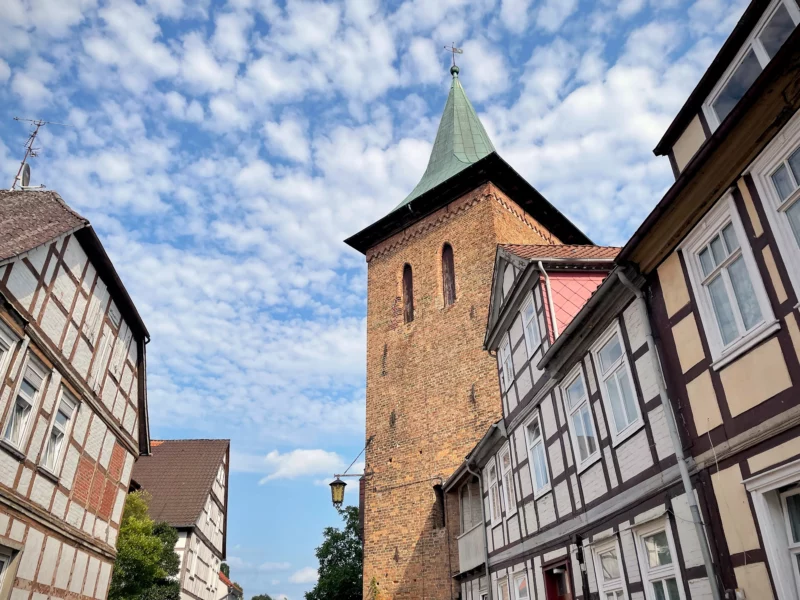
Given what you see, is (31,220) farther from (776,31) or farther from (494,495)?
(776,31)

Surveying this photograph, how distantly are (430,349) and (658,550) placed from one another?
13539 millimetres

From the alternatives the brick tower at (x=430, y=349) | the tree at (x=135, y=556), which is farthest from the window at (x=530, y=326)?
the tree at (x=135, y=556)

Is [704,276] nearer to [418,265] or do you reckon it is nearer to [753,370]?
[753,370]

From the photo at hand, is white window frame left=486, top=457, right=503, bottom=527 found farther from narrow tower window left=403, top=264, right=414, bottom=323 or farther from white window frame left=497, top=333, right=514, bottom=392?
narrow tower window left=403, top=264, right=414, bottom=323

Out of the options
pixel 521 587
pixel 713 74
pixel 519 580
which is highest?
pixel 713 74

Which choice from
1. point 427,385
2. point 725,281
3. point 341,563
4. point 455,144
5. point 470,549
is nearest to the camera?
point 725,281

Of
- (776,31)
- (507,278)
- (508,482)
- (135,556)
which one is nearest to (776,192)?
(776,31)

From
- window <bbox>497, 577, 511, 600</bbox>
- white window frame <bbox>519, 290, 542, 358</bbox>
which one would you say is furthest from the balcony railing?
white window frame <bbox>519, 290, 542, 358</bbox>

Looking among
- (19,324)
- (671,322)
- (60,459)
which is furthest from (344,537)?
(671,322)

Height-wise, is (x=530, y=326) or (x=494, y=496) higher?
(x=530, y=326)

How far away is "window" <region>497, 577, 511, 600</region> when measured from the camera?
38.0 feet

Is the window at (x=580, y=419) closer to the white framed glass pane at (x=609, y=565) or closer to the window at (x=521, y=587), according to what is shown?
the white framed glass pane at (x=609, y=565)

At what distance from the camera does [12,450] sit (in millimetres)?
9164

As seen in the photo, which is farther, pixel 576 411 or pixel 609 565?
pixel 576 411
